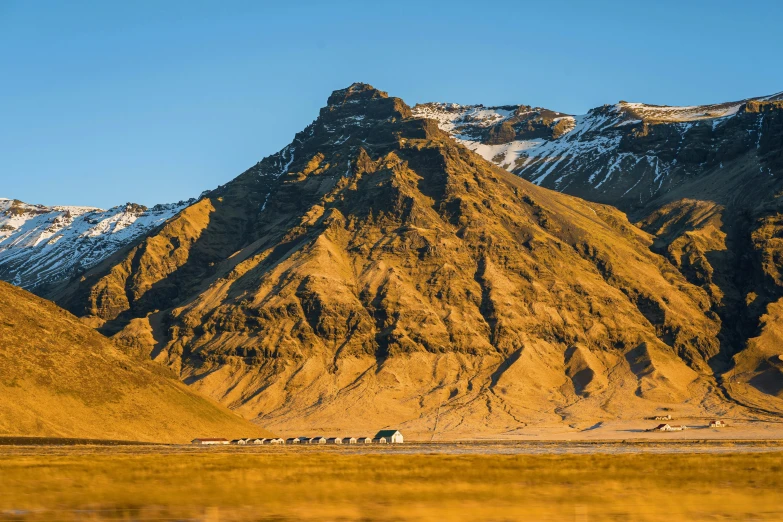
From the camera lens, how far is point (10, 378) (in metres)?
158

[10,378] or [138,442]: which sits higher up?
[10,378]

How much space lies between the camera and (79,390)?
169 metres

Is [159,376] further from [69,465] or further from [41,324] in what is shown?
[69,465]

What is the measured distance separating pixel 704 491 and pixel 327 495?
23275 millimetres

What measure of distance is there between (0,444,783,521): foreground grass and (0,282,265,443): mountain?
3398 inches

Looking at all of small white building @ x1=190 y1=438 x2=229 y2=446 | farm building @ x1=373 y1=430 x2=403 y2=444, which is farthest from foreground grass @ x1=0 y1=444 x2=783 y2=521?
farm building @ x1=373 y1=430 x2=403 y2=444

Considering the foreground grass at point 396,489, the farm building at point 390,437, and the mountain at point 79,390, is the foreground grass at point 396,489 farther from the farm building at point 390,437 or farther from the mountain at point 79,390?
the farm building at point 390,437

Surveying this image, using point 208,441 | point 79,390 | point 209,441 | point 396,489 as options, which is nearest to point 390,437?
point 209,441

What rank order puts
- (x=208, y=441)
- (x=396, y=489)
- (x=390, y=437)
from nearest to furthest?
(x=396, y=489)
(x=208, y=441)
(x=390, y=437)

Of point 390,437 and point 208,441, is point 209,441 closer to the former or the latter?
point 208,441

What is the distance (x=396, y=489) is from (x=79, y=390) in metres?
127

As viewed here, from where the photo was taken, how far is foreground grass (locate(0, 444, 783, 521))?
4788 cm

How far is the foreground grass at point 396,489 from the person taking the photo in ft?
157

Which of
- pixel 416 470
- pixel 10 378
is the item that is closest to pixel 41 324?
pixel 10 378
